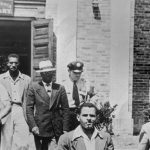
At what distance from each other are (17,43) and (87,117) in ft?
32.6

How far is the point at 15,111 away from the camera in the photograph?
7.06 meters

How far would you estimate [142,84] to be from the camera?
436 inches

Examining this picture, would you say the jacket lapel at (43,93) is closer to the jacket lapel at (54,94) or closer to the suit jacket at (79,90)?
the jacket lapel at (54,94)

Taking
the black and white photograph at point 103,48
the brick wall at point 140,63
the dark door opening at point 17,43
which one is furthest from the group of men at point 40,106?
the dark door opening at point 17,43

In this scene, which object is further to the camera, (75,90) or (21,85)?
(21,85)

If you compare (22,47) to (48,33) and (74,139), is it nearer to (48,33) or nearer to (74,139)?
(48,33)

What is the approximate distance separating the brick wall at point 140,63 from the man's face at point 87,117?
7.15m

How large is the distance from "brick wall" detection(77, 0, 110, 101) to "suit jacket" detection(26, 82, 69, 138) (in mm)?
4289

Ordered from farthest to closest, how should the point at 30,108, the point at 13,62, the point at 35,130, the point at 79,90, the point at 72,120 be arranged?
the point at 13,62, the point at 79,90, the point at 72,120, the point at 30,108, the point at 35,130

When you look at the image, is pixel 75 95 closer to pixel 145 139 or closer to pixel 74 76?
pixel 74 76

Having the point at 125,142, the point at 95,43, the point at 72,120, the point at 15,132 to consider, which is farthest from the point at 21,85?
the point at 95,43

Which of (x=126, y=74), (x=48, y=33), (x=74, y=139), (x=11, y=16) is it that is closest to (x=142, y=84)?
(x=126, y=74)

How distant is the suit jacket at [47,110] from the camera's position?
6.38 meters

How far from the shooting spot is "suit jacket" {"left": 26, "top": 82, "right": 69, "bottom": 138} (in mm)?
6375
